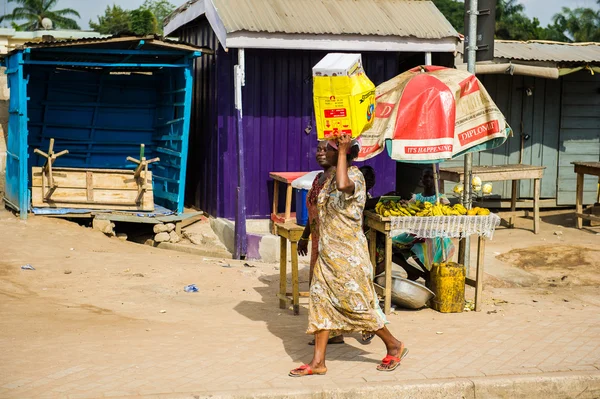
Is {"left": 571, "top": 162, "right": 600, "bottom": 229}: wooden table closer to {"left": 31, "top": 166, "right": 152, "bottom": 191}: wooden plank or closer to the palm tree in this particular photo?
{"left": 31, "top": 166, "right": 152, "bottom": 191}: wooden plank

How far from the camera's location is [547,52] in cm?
1420

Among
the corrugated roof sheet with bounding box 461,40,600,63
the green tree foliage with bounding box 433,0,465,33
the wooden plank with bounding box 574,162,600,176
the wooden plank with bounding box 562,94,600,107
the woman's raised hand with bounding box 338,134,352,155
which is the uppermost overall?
the green tree foliage with bounding box 433,0,465,33

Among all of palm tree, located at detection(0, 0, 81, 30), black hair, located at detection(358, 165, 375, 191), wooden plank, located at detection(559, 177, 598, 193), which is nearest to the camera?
black hair, located at detection(358, 165, 375, 191)

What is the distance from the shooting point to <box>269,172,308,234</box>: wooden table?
11.5m

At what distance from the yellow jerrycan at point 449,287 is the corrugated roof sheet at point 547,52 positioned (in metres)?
5.94

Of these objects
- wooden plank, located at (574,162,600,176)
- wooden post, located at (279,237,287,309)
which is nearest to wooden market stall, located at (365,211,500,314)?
wooden post, located at (279,237,287,309)

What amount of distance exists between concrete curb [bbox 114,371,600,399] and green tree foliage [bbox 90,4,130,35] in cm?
4620

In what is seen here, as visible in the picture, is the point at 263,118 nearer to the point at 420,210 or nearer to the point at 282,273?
the point at 282,273

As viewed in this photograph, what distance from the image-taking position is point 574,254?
37.8 ft

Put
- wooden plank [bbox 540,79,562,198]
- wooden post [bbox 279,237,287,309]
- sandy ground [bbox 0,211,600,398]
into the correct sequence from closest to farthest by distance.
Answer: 1. sandy ground [bbox 0,211,600,398]
2. wooden post [bbox 279,237,287,309]
3. wooden plank [bbox 540,79,562,198]

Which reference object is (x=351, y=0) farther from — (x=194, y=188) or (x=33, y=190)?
(x=33, y=190)

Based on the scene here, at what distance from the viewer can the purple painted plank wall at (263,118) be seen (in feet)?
39.9

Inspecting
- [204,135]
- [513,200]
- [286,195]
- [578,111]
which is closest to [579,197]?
[513,200]

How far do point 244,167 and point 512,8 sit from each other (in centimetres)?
6357
